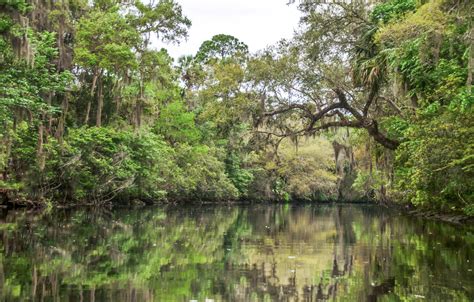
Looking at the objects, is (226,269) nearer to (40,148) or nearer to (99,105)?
(40,148)

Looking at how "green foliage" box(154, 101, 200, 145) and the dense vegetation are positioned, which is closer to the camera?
the dense vegetation

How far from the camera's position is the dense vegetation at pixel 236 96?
13.6m

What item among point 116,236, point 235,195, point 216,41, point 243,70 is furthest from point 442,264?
point 216,41

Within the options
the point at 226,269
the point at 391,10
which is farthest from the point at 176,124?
the point at 226,269

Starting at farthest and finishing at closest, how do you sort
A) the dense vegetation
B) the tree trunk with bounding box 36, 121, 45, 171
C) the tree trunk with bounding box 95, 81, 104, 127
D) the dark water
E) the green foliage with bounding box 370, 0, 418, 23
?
the tree trunk with bounding box 95, 81, 104, 127 < the tree trunk with bounding box 36, 121, 45, 171 < the green foliage with bounding box 370, 0, 418, 23 < the dense vegetation < the dark water

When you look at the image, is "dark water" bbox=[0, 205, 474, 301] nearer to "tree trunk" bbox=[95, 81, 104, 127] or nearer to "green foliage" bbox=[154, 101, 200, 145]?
"tree trunk" bbox=[95, 81, 104, 127]

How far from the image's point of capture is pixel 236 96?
1994cm

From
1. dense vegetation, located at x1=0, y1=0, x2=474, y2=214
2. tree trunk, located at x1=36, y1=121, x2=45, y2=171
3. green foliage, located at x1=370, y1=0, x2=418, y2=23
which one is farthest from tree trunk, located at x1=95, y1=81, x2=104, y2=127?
green foliage, located at x1=370, y1=0, x2=418, y2=23

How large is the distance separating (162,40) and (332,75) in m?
12.1

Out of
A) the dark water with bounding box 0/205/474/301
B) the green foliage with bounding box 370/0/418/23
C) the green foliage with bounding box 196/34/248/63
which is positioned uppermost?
the green foliage with bounding box 196/34/248/63

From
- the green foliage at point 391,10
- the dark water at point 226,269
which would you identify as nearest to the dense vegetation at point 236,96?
the green foliage at point 391,10

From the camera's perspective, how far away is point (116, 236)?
1154cm

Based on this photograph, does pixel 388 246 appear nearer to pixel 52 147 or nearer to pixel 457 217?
pixel 457 217

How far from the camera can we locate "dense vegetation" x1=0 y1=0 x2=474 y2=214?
13.6 metres
